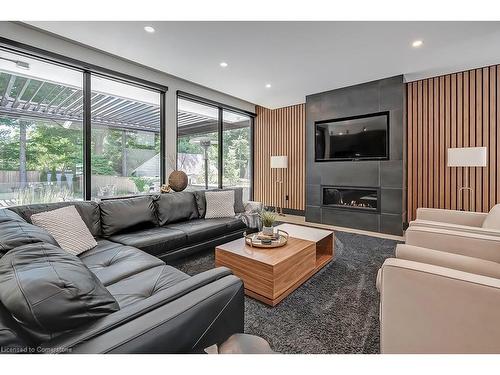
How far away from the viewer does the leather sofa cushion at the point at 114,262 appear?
5.12 feet

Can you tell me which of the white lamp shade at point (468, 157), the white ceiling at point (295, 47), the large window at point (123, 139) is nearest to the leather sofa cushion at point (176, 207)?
the large window at point (123, 139)

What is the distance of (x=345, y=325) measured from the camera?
1666mm

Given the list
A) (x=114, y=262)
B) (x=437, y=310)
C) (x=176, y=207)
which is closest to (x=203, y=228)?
(x=176, y=207)

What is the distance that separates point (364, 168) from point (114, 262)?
13.4 feet

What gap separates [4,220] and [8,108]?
2156 millimetres

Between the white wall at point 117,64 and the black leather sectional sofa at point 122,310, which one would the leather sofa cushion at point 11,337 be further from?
the white wall at point 117,64

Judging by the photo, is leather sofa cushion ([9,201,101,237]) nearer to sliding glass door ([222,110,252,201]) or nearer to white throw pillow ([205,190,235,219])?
white throw pillow ([205,190,235,219])

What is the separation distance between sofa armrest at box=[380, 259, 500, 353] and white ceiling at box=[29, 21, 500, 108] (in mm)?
2532

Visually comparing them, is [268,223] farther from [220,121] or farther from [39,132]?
[220,121]

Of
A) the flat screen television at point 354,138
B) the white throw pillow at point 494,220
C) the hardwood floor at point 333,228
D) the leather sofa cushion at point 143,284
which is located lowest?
the hardwood floor at point 333,228

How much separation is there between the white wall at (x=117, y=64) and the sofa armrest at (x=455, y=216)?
3.88 metres
